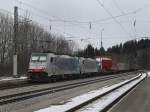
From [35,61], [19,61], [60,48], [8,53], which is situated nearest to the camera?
[35,61]

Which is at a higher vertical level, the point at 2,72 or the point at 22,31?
the point at 22,31

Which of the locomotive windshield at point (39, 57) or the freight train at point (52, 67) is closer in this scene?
the freight train at point (52, 67)

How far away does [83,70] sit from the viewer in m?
68.4

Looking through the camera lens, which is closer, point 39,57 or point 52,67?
point 39,57

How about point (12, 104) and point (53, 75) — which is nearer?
point (12, 104)

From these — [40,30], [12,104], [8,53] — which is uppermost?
[40,30]

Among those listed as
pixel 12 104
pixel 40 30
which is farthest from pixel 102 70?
pixel 12 104

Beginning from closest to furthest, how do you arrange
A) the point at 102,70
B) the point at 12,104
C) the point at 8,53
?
the point at 12,104 < the point at 8,53 < the point at 102,70

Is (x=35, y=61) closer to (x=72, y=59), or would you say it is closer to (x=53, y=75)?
(x=53, y=75)

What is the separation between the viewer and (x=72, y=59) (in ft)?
192

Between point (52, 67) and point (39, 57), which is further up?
point (39, 57)

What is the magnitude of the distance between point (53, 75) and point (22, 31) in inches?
1500

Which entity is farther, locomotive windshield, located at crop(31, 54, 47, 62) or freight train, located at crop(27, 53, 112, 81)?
locomotive windshield, located at crop(31, 54, 47, 62)

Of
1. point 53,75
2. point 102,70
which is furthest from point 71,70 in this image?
point 102,70
